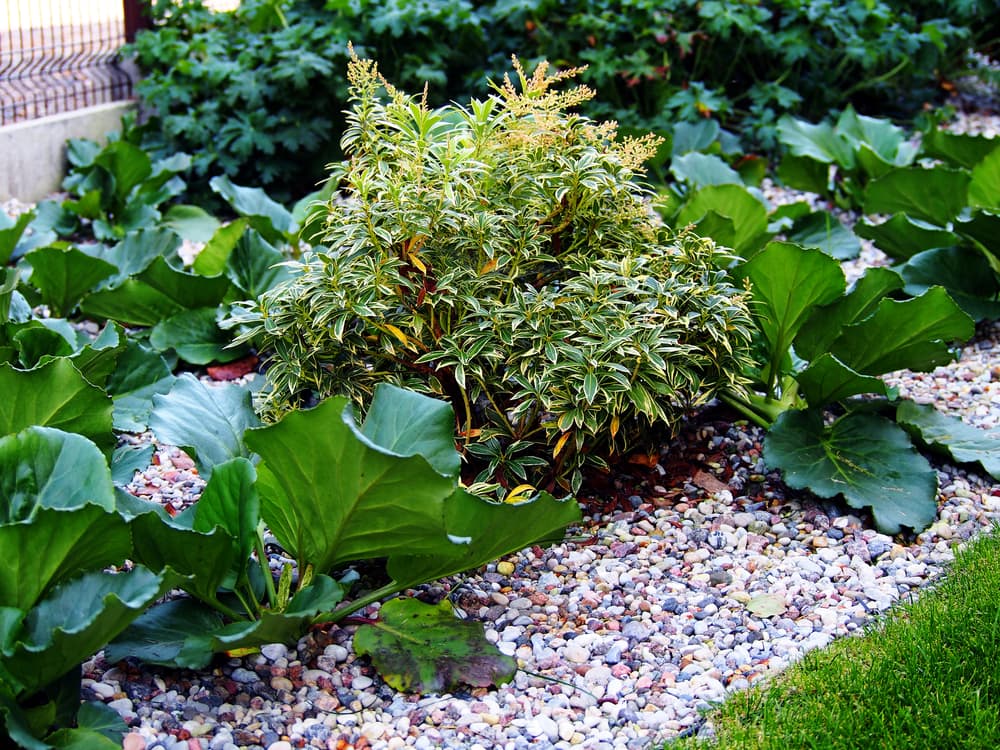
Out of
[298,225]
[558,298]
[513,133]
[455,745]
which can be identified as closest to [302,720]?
[455,745]

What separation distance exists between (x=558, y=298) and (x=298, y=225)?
1.87 meters

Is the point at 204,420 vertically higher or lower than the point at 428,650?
higher

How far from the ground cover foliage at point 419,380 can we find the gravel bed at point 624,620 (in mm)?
85

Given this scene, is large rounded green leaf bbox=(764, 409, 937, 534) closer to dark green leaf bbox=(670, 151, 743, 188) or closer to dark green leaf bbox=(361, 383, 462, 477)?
dark green leaf bbox=(361, 383, 462, 477)

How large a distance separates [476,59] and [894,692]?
14.7 feet

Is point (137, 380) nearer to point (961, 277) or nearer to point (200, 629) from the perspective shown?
point (200, 629)

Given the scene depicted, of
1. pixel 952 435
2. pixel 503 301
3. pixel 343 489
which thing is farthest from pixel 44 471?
pixel 952 435

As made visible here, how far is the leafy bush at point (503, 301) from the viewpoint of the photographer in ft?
8.70

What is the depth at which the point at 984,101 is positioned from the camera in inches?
282

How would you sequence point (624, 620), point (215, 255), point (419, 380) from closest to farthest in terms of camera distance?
1. point (624, 620)
2. point (419, 380)
3. point (215, 255)

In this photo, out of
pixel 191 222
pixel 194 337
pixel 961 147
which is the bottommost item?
pixel 191 222

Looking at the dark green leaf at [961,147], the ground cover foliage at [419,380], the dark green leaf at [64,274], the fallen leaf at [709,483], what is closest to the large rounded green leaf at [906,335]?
the ground cover foliage at [419,380]

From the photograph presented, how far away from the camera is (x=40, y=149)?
542 centimetres

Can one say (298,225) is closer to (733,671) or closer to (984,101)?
(733,671)
